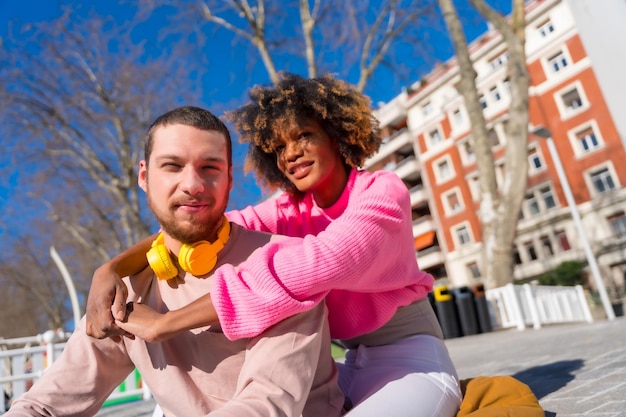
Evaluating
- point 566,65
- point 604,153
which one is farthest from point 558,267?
point 566,65

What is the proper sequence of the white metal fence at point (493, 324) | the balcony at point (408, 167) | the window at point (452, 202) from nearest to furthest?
the white metal fence at point (493, 324) → the window at point (452, 202) → the balcony at point (408, 167)

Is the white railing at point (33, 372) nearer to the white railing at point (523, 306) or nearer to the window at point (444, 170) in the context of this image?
the white railing at point (523, 306)

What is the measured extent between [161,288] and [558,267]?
86.3 ft

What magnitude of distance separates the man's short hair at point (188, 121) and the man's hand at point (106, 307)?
1.27ft

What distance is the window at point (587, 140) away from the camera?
2392 centimetres

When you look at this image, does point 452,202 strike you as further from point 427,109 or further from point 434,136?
Result: point 427,109

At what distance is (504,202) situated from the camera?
10234 millimetres

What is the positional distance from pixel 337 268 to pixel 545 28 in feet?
98.8

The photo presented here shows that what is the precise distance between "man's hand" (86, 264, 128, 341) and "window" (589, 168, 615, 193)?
2664 centimetres

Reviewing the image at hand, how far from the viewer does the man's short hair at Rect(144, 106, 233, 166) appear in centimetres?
137

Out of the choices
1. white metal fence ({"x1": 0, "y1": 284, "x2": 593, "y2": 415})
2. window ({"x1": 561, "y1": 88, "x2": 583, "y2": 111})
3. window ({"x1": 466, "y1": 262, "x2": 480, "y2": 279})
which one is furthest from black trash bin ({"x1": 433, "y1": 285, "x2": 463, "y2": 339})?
window ({"x1": 561, "y1": 88, "x2": 583, "y2": 111})

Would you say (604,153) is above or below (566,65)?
below

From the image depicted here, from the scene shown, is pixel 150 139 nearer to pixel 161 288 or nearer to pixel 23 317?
pixel 161 288

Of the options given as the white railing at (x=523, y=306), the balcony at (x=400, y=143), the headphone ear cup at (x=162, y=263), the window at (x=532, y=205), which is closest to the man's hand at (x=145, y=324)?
the headphone ear cup at (x=162, y=263)
